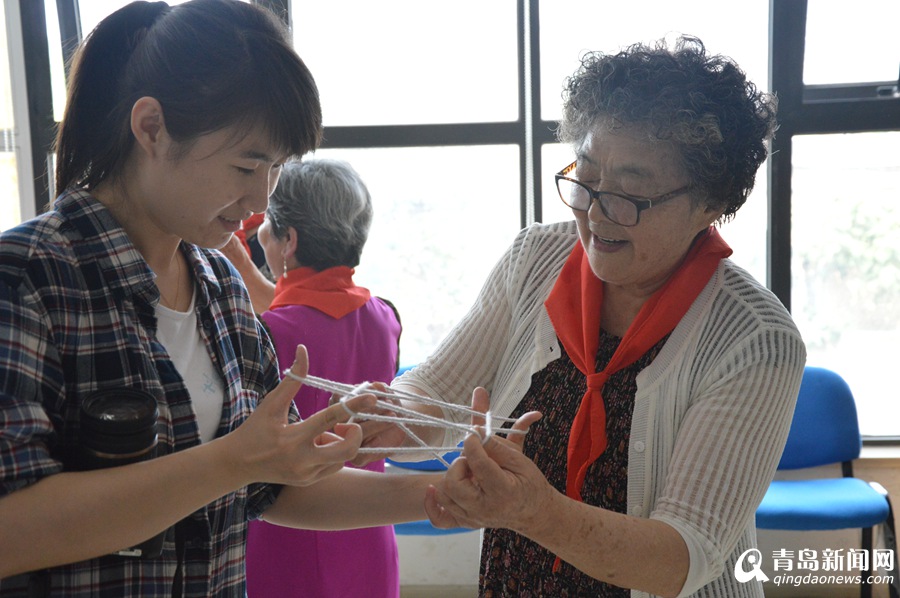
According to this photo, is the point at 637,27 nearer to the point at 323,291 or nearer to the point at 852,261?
the point at 852,261

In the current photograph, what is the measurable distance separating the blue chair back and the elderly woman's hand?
2.90m

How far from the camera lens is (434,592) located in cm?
407

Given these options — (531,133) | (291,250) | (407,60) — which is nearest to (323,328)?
(291,250)

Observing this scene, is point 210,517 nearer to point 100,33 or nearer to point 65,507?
point 65,507

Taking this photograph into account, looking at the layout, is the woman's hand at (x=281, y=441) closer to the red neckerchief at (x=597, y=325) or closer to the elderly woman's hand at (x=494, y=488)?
the elderly woman's hand at (x=494, y=488)

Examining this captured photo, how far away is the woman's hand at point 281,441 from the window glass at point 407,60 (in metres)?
3.25

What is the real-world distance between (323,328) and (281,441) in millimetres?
1423

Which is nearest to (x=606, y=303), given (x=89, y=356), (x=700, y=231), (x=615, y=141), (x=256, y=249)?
(x=700, y=231)

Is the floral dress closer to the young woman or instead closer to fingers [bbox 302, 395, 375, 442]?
the young woman

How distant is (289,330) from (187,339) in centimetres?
115

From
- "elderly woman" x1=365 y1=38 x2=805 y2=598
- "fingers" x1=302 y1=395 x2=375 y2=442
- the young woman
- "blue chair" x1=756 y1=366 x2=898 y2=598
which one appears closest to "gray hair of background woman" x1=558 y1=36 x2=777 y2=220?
"elderly woman" x1=365 y1=38 x2=805 y2=598

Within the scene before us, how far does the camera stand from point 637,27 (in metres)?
4.13

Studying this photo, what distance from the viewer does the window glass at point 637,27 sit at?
13.4ft

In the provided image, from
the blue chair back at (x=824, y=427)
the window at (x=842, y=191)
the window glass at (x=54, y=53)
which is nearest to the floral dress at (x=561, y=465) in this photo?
the blue chair back at (x=824, y=427)
